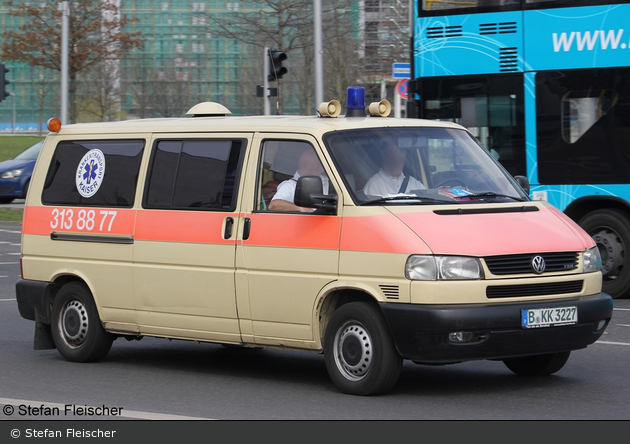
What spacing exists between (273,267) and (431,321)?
1.36 meters

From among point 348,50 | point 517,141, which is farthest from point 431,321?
point 348,50

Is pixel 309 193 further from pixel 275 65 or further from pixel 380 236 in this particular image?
pixel 275 65

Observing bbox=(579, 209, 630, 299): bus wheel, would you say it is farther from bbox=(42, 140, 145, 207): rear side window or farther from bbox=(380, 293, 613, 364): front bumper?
bbox=(42, 140, 145, 207): rear side window

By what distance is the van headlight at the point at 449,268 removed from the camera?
6.88 meters

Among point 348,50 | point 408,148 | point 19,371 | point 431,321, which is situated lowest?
point 19,371

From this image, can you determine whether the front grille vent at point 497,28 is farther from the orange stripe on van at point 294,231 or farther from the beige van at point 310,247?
the orange stripe on van at point 294,231

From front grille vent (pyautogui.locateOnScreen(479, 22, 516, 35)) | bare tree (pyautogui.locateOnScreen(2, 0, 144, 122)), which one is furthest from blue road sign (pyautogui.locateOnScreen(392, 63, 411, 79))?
bare tree (pyautogui.locateOnScreen(2, 0, 144, 122))

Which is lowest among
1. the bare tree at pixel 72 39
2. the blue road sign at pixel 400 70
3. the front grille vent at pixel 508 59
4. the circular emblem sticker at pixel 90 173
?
the circular emblem sticker at pixel 90 173

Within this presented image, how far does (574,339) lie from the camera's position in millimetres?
7238

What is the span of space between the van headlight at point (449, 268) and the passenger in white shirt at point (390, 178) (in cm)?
76

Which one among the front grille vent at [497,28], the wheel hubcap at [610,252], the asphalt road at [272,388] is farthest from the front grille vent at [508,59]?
the asphalt road at [272,388]

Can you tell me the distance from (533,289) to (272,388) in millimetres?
1942

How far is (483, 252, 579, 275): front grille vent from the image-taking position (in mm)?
6957

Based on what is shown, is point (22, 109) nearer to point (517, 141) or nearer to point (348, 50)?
point (348, 50)
